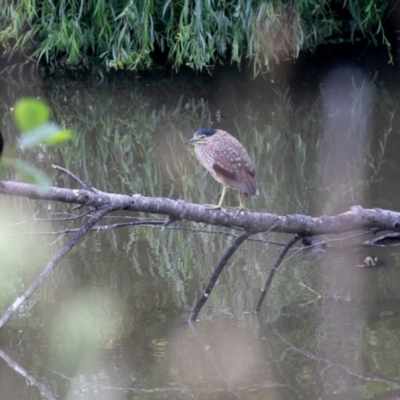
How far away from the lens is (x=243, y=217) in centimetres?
279

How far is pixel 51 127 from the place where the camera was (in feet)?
2.32

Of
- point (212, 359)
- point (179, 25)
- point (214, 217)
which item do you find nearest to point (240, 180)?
point (214, 217)

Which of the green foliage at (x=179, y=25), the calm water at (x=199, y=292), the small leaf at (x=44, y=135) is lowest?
the calm water at (x=199, y=292)

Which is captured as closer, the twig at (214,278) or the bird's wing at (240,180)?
the twig at (214,278)

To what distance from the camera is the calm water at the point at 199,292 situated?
2869 mm

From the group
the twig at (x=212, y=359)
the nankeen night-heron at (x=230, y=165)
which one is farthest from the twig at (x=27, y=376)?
the nankeen night-heron at (x=230, y=165)

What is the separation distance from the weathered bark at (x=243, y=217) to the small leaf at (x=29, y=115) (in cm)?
165

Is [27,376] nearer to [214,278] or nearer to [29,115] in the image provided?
[214,278]

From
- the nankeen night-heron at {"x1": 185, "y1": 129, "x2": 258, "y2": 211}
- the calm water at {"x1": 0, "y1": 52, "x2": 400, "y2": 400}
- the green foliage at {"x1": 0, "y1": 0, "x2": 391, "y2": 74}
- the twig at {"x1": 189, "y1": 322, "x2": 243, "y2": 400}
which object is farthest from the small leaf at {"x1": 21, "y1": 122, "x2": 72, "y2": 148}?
the green foliage at {"x1": 0, "y1": 0, "x2": 391, "y2": 74}

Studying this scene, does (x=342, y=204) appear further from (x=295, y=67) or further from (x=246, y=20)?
(x=295, y=67)

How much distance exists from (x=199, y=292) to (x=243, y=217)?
3.62 ft

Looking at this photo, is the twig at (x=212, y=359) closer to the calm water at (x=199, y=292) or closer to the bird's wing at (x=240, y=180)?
the calm water at (x=199, y=292)

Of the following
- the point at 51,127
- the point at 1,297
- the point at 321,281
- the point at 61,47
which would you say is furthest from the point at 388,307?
the point at 61,47

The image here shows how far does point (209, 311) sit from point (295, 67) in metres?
9.49
